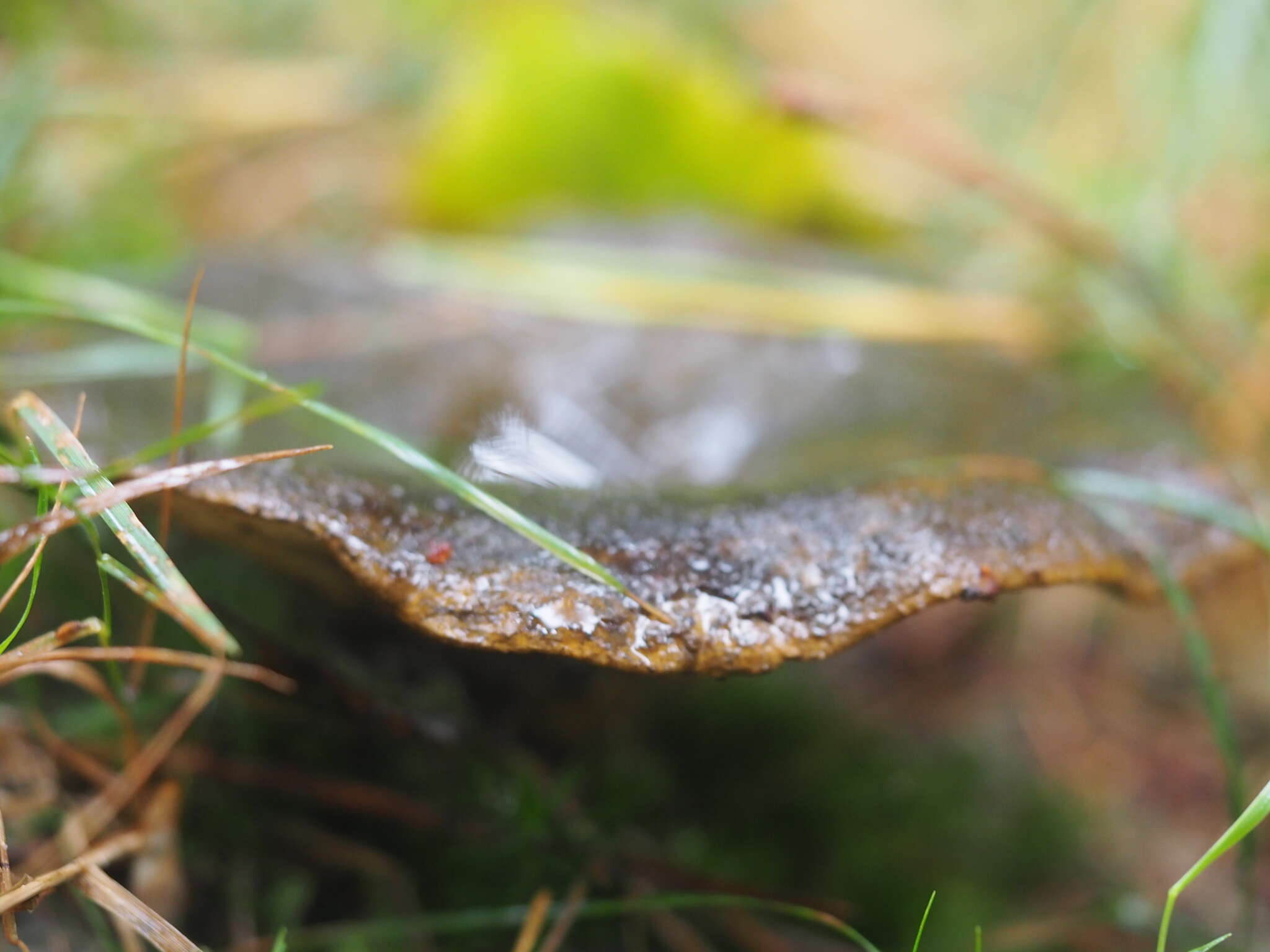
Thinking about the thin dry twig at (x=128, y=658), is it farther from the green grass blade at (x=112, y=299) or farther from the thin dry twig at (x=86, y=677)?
the green grass blade at (x=112, y=299)

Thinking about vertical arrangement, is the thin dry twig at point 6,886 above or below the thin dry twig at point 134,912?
above

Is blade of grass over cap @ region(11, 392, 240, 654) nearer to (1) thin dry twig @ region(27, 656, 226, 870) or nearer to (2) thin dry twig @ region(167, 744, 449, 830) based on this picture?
(1) thin dry twig @ region(27, 656, 226, 870)

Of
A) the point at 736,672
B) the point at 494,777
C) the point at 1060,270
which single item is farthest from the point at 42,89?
the point at 1060,270

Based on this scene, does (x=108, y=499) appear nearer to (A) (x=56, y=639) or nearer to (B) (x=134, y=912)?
(A) (x=56, y=639)

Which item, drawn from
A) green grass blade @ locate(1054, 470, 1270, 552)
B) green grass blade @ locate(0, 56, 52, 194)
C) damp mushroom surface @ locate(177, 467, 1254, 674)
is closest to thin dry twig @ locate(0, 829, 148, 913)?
damp mushroom surface @ locate(177, 467, 1254, 674)

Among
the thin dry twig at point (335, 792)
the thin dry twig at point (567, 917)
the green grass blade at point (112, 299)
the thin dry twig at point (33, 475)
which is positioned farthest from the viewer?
the green grass blade at point (112, 299)

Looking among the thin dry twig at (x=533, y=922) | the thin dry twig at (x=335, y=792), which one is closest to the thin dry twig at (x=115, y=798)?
the thin dry twig at (x=335, y=792)

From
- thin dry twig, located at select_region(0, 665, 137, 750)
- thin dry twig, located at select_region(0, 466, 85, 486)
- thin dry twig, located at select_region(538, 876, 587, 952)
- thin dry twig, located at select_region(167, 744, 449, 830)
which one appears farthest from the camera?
thin dry twig, located at select_region(167, 744, 449, 830)
